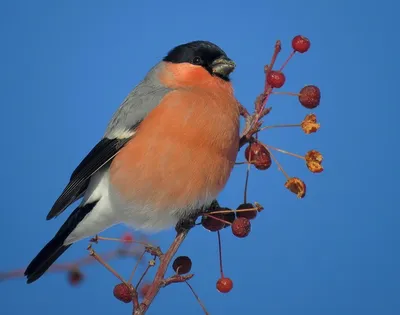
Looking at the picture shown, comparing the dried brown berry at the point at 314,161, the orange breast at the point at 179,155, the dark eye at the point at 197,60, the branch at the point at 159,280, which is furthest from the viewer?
the dark eye at the point at 197,60

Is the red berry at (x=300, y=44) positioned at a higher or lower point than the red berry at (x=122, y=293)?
higher

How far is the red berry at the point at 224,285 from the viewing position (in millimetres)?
1284

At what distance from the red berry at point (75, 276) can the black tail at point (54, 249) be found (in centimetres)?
25

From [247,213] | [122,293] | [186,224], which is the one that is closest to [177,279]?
[122,293]

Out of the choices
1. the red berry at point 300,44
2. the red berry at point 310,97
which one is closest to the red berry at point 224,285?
the red berry at point 310,97

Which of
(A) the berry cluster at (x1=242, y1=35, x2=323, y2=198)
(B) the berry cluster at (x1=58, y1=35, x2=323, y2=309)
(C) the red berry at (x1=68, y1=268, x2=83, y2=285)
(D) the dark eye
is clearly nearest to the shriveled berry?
(B) the berry cluster at (x1=58, y1=35, x2=323, y2=309)

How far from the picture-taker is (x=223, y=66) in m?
1.71

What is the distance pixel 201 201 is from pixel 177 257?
0.28 m

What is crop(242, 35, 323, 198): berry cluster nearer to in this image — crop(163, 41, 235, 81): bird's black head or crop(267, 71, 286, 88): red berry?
crop(267, 71, 286, 88): red berry

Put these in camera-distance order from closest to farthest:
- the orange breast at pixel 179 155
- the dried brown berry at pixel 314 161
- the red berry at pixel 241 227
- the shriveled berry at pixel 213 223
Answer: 1. the dried brown berry at pixel 314 161
2. the red berry at pixel 241 227
3. the shriveled berry at pixel 213 223
4. the orange breast at pixel 179 155

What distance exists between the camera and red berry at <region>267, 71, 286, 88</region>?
1.19m

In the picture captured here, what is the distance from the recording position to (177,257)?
1.31 metres

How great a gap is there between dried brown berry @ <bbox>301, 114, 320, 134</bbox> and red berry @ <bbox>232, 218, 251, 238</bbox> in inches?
10.4

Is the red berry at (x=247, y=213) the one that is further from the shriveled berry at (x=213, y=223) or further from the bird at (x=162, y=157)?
the bird at (x=162, y=157)
